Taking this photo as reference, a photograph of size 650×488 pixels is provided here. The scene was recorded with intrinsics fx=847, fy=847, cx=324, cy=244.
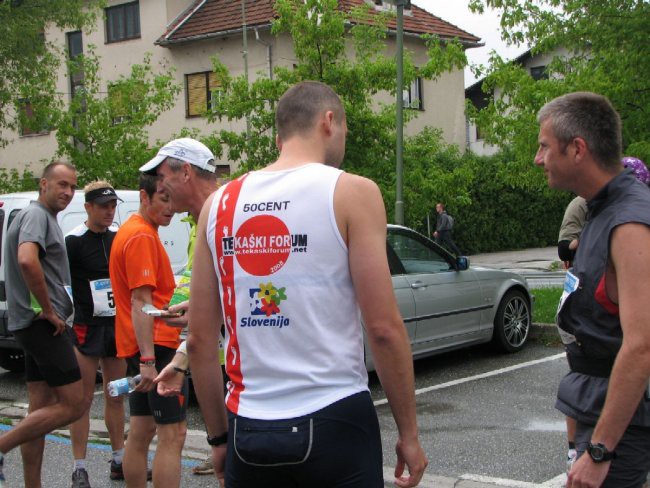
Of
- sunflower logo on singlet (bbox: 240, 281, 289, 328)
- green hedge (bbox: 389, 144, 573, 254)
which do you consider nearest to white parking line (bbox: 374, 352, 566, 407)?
sunflower logo on singlet (bbox: 240, 281, 289, 328)

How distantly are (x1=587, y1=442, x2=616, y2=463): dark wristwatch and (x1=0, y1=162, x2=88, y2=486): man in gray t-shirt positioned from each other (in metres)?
3.37

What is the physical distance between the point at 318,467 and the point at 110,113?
703 inches

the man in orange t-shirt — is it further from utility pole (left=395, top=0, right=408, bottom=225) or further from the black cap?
utility pole (left=395, top=0, right=408, bottom=225)

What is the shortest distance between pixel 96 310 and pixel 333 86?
359 inches

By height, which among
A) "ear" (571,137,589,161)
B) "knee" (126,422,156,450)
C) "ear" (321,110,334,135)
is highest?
"ear" (321,110,334,135)

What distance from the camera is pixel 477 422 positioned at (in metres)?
6.74

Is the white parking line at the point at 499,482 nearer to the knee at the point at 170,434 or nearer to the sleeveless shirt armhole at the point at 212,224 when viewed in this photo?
the knee at the point at 170,434

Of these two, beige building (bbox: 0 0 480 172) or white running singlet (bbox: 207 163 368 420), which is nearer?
white running singlet (bbox: 207 163 368 420)

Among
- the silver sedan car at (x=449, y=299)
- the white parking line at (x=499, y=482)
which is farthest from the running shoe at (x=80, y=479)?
the silver sedan car at (x=449, y=299)

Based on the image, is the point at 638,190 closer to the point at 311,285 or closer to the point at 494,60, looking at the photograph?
the point at 311,285

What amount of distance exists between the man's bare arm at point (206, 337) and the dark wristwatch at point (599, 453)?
3.88 ft

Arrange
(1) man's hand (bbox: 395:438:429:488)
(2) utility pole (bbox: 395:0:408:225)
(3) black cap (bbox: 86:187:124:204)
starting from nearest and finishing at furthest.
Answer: (1) man's hand (bbox: 395:438:429:488)
(3) black cap (bbox: 86:187:124:204)
(2) utility pole (bbox: 395:0:408:225)

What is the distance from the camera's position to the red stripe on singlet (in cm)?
254

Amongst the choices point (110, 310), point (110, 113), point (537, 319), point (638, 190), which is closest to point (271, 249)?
point (638, 190)
